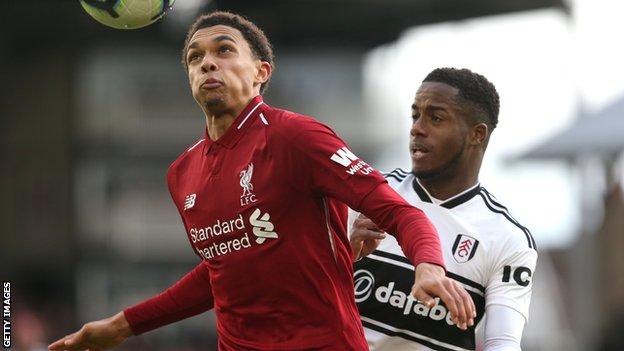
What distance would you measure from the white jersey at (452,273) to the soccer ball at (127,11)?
1.55 m

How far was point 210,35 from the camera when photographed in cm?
663

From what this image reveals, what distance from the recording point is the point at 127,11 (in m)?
7.02

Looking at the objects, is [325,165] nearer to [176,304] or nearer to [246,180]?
[246,180]

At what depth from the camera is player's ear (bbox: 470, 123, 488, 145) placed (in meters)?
7.28

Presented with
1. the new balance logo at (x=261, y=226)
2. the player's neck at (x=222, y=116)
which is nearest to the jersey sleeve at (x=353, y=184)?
the new balance logo at (x=261, y=226)

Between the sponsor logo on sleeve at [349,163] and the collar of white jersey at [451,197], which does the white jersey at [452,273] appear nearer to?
the collar of white jersey at [451,197]

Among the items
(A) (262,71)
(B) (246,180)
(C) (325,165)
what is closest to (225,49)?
(A) (262,71)

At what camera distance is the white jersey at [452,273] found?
6.90 metres

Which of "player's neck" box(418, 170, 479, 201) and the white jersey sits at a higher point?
"player's neck" box(418, 170, 479, 201)

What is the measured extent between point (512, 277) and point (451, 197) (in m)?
0.68

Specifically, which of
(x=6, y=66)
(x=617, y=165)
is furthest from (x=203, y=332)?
(x=617, y=165)

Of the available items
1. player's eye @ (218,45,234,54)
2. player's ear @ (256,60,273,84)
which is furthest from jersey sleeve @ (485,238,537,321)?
player's eye @ (218,45,234,54)

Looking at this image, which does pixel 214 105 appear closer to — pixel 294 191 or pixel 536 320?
pixel 294 191

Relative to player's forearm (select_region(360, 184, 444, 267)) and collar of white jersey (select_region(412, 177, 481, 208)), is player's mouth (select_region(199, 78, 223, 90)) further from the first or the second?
collar of white jersey (select_region(412, 177, 481, 208))
